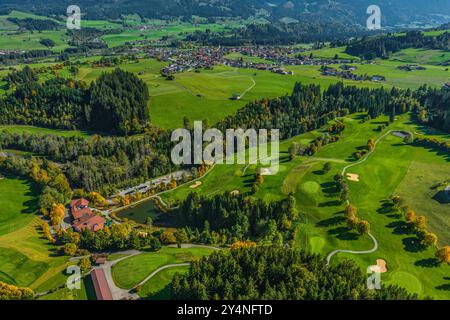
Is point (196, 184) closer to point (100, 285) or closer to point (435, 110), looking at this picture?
point (100, 285)

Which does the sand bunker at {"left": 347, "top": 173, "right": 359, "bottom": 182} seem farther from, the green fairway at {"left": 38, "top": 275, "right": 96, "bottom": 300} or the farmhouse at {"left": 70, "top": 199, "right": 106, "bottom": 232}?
the green fairway at {"left": 38, "top": 275, "right": 96, "bottom": 300}

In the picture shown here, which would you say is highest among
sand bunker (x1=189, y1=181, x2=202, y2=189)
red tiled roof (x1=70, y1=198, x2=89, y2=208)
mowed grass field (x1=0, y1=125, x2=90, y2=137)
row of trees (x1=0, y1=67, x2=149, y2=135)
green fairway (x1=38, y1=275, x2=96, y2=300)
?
row of trees (x1=0, y1=67, x2=149, y2=135)

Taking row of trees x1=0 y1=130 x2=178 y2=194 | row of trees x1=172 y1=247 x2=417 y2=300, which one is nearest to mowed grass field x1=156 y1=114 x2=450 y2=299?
row of trees x1=172 y1=247 x2=417 y2=300

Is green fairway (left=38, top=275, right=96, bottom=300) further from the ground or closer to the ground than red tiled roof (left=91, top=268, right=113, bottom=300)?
closer to the ground

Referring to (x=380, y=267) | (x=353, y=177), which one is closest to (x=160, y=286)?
(x=380, y=267)
